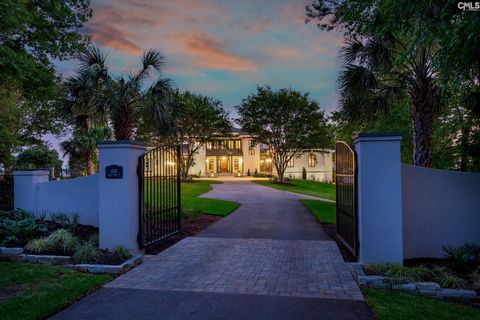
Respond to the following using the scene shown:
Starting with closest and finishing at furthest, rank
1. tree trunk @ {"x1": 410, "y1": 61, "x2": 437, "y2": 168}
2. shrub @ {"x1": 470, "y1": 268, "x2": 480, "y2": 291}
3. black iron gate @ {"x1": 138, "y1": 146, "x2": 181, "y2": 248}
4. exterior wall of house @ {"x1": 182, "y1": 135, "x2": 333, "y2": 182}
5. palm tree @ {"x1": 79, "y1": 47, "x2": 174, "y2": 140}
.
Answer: shrub @ {"x1": 470, "y1": 268, "x2": 480, "y2": 291} → black iron gate @ {"x1": 138, "y1": 146, "x2": 181, "y2": 248} → tree trunk @ {"x1": 410, "y1": 61, "x2": 437, "y2": 168} → palm tree @ {"x1": 79, "y1": 47, "x2": 174, "y2": 140} → exterior wall of house @ {"x1": 182, "y1": 135, "x2": 333, "y2": 182}

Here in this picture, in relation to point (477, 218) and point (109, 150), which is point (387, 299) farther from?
point (109, 150)

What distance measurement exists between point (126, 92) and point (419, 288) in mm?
9972

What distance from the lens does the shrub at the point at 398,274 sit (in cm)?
505

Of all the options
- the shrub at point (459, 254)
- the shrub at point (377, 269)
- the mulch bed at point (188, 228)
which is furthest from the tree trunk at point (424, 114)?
the mulch bed at point (188, 228)

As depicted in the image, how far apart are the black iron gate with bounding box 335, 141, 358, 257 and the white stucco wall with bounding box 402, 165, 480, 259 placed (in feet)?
3.26

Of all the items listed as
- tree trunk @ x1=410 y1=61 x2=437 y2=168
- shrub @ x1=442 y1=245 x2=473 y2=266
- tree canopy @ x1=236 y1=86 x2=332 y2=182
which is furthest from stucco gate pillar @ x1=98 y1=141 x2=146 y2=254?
tree canopy @ x1=236 y1=86 x2=332 y2=182

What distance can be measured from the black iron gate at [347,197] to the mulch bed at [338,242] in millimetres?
113

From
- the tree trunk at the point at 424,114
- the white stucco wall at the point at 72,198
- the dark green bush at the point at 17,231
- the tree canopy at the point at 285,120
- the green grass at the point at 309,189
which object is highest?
the tree canopy at the point at 285,120

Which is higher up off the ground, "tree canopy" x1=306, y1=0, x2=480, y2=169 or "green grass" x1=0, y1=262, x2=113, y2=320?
"tree canopy" x1=306, y1=0, x2=480, y2=169

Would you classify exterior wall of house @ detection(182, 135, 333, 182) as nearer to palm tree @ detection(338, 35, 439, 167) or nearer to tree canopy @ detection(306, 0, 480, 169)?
tree canopy @ detection(306, 0, 480, 169)

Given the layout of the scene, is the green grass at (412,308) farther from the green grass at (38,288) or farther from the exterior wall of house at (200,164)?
the exterior wall of house at (200,164)

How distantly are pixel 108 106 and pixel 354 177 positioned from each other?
28.2ft

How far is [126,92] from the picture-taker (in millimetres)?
11266

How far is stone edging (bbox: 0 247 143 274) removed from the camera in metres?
5.84
